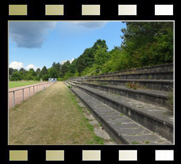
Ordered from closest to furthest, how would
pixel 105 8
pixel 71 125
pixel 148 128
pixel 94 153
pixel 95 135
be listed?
pixel 94 153
pixel 105 8
pixel 148 128
pixel 95 135
pixel 71 125

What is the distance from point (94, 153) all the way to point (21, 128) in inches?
87.9

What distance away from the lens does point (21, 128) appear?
10.3 feet

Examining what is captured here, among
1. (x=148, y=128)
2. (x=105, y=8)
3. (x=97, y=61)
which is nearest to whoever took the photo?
(x=105, y=8)

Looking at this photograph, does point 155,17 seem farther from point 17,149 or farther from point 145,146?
point 17,149

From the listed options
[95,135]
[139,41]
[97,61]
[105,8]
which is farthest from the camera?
[97,61]

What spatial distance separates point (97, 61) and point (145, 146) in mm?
16219

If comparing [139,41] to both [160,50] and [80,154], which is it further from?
[80,154]

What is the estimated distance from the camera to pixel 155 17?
71.4 inches

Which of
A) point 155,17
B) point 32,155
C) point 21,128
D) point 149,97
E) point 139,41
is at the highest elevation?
point 139,41

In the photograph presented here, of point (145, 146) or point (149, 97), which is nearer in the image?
point (145, 146)

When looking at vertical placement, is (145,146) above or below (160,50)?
below

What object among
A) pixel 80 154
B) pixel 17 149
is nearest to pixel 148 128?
pixel 80 154

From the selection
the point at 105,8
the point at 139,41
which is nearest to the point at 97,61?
the point at 139,41

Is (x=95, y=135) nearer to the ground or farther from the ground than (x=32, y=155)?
nearer to the ground
